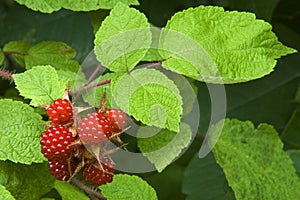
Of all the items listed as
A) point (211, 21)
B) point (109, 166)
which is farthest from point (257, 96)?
point (109, 166)

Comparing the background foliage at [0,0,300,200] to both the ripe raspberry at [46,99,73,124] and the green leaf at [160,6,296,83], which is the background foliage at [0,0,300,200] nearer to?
the green leaf at [160,6,296,83]

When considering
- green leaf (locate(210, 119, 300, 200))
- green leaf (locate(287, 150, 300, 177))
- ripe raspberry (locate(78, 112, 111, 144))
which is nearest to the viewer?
ripe raspberry (locate(78, 112, 111, 144))

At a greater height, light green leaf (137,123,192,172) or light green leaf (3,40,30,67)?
light green leaf (3,40,30,67)

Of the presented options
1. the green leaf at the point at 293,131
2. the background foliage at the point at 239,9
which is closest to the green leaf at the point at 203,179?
the background foliage at the point at 239,9

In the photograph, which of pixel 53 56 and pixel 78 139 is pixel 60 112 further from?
pixel 53 56

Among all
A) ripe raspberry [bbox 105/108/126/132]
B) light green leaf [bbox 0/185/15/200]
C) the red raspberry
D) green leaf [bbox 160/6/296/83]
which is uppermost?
green leaf [bbox 160/6/296/83]

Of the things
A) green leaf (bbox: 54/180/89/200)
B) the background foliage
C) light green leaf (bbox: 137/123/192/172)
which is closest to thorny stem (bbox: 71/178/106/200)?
green leaf (bbox: 54/180/89/200)

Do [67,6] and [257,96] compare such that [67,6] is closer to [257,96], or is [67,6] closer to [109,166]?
[109,166]

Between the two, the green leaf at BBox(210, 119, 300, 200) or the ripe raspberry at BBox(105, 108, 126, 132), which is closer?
the ripe raspberry at BBox(105, 108, 126, 132)
